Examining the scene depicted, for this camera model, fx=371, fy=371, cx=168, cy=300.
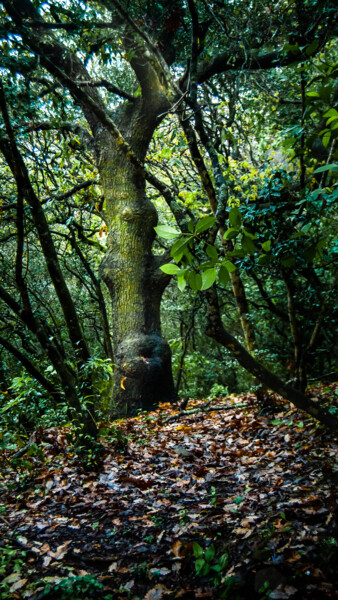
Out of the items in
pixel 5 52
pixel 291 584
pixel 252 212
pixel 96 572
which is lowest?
pixel 96 572

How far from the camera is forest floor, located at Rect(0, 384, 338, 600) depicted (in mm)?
2041

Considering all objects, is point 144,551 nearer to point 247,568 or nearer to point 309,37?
point 247,568

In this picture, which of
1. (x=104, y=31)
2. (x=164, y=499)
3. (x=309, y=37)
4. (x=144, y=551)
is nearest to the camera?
(x=144, y=551)

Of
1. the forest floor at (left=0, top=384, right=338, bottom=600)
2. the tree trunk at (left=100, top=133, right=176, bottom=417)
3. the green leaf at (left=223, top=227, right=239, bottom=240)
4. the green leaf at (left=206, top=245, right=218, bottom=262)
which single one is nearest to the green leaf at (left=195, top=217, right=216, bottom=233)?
the green leaf at (left=206, top=245, right=218, bottom=262)

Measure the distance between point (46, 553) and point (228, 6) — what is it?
6186mm

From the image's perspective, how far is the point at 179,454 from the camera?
4.26 meters

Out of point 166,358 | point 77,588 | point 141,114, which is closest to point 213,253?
point 77,588

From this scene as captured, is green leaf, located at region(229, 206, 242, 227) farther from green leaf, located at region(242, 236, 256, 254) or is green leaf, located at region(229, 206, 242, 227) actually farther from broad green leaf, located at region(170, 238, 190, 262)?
broad green leaf, located at region(170, 238, 190, 262)

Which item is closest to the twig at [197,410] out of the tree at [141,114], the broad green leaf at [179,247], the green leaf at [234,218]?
the tree at [141,114]

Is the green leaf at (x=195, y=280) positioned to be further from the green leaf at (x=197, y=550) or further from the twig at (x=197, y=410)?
the twig at (x=197, y=410)

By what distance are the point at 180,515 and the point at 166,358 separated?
155 inches

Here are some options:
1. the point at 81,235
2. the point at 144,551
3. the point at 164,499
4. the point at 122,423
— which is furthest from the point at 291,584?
the point at 81,235

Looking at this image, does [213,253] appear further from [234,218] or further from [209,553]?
[209,553]

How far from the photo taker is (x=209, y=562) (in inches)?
86.1
